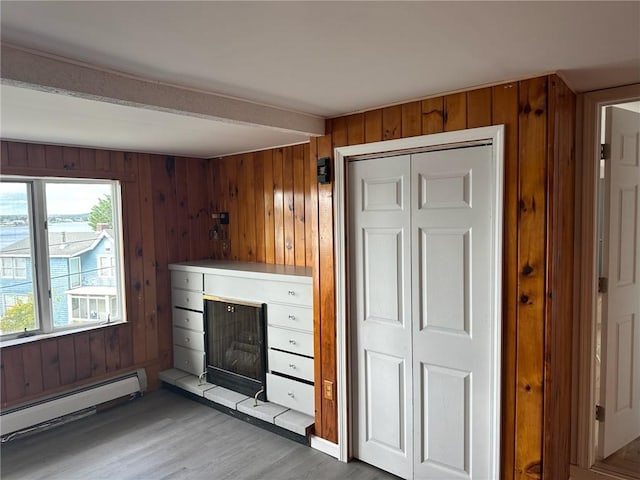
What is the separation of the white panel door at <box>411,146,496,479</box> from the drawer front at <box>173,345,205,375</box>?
2.24m

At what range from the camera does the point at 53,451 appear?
3.15 metres

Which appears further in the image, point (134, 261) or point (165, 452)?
point (134, 261)

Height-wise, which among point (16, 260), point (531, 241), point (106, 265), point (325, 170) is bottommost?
point (106, 265)

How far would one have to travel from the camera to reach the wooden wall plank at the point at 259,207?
13.6ft

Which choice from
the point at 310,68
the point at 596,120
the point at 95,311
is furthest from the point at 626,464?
the point at 95,311

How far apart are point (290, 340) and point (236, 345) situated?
2.21 ft

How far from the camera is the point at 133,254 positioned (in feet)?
13.4

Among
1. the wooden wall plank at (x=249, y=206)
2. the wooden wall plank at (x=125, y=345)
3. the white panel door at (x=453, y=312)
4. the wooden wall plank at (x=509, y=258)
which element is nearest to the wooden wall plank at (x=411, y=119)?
the white panel door at (x=453, y=312)

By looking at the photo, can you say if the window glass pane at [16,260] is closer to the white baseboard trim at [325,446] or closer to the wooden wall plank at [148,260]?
the wooden wall plank at [148,260]

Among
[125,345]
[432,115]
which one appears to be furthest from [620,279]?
[125,345]

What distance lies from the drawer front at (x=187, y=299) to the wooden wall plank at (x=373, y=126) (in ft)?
7.35

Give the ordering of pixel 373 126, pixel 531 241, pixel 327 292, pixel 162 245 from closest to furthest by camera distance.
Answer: pixel 531 241 < pixel 373 126 < pixel 327 292 < pixel 162 245

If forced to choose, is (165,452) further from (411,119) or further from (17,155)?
(411,119)

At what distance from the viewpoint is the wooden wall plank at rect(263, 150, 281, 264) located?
4051 mm
